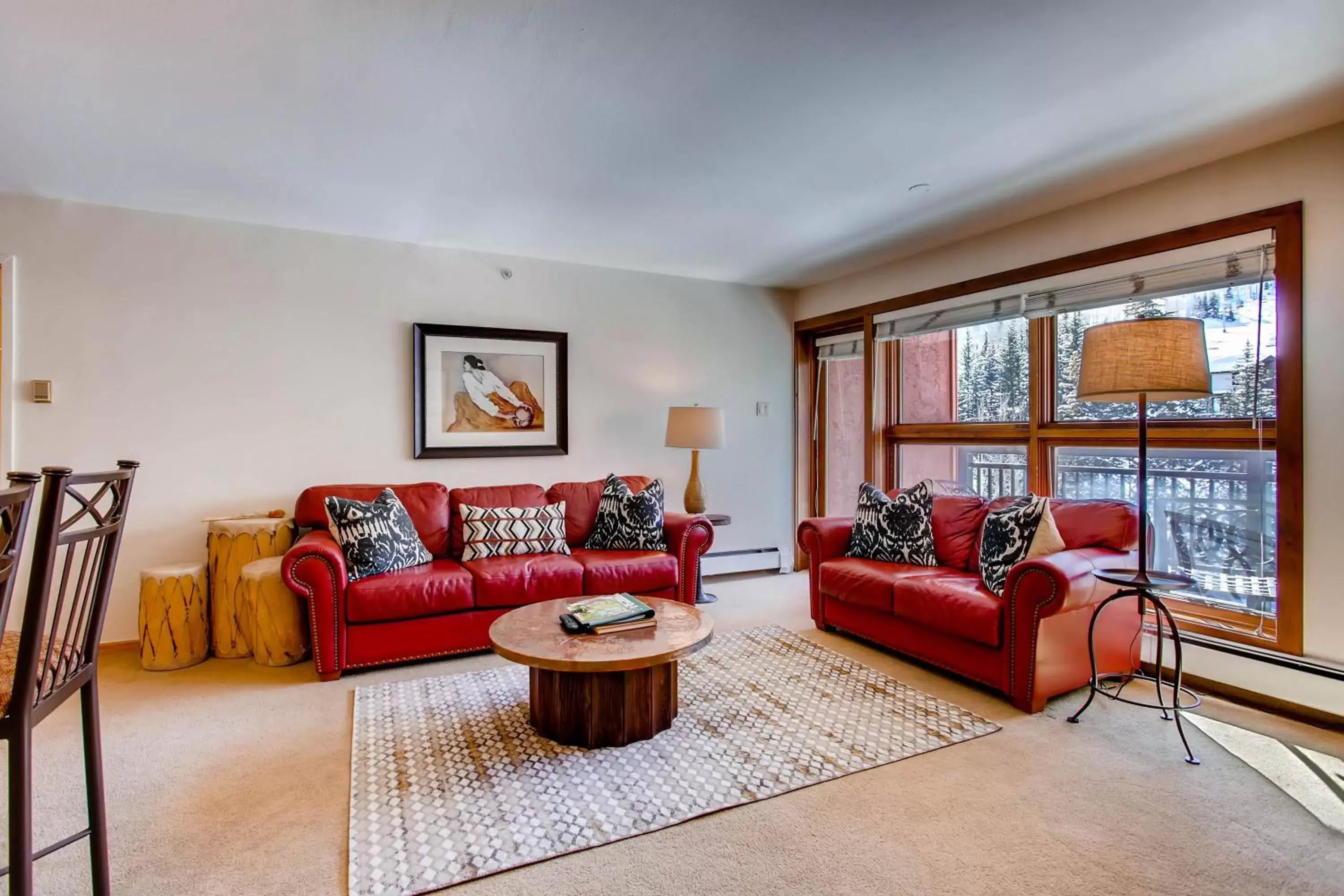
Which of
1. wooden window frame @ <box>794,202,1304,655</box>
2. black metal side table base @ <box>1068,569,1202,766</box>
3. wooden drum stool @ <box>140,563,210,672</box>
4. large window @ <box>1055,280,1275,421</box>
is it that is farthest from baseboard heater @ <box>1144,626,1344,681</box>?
wooden drum stool @ <box>140,563,210,672</box>

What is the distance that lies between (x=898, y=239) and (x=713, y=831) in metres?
3.55

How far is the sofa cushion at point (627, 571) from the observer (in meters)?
3.62

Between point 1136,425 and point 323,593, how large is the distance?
13.4 feet

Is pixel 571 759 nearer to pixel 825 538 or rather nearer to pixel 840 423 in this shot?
pixel 825 538

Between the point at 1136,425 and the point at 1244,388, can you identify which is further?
the point at 1136,425

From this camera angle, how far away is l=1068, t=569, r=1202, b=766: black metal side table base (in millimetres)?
2430

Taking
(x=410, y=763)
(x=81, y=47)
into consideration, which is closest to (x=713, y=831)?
(x=410, y=763)

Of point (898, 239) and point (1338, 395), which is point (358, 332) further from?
point (1338, 395)

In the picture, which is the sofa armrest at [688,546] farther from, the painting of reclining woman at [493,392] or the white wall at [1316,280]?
the white wall at [1316,280]

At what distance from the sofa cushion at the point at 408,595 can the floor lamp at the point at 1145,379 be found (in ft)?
9.25

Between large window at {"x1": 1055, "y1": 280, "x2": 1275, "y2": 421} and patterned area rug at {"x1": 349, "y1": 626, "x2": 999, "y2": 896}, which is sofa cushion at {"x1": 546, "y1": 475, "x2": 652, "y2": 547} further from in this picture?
large window at {"x1": 1055, "y1": 280, "x2": 1275, "y2": 421}

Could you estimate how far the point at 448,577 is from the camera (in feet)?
10.7

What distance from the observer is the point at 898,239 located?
408cm

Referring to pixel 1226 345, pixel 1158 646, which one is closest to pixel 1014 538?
pixel 1158 646
